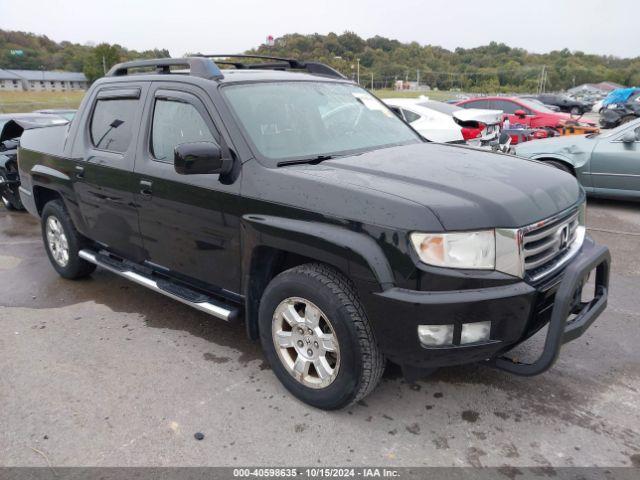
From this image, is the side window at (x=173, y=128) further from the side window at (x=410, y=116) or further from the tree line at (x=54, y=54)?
the tree line at (x=54, y=54)

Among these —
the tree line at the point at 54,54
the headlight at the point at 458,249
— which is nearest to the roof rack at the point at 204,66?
the headlight at the point at 458,249

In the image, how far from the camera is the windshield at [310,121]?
3.36 meters

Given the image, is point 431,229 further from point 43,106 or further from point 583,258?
point 43,106

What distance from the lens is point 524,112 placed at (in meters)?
14.3

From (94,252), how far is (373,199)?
3197mm

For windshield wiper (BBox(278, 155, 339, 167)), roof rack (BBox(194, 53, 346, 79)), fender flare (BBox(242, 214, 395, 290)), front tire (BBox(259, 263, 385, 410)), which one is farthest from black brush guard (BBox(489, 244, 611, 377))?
roof rack (BBox(194, 53, 346, 79))

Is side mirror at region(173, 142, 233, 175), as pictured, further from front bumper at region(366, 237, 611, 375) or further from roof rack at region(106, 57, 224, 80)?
front bumper at region(366, 237, 611, 375)

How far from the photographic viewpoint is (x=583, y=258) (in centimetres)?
296

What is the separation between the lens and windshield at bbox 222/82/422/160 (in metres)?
3.36

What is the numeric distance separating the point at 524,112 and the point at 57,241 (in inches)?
496

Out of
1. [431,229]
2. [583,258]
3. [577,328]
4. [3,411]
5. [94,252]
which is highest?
[431,229]

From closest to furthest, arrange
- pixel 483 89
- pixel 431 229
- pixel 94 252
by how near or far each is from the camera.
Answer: pixel 431 229 < pixel 94 252 < pixel 483 89

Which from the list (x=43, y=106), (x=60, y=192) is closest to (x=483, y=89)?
(x=43, y=106)

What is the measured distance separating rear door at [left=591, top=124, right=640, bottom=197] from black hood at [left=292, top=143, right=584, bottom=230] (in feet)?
16.3
